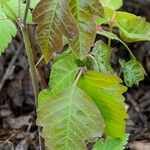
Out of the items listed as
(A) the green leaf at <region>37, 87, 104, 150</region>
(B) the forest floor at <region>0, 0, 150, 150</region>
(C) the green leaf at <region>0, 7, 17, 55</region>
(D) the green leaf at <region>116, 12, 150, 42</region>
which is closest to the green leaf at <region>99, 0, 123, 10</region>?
(D) the green leaf at <region>116, 12, 150, 42</region>

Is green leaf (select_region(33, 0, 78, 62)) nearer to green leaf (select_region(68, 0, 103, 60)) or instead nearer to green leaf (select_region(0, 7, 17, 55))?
green leaf (select_region(68, 0, 103, 60))

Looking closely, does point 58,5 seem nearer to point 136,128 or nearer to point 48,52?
point 48,52

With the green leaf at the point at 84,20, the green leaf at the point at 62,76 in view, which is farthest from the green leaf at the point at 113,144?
the green leaf at the point at 84,20

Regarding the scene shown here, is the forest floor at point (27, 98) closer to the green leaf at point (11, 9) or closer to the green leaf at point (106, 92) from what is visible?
the green leaf at point (11, 9)

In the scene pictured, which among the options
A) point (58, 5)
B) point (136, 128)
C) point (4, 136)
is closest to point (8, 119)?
point (4, 136)

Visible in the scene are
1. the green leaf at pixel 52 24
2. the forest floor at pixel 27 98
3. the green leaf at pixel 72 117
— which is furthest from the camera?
the forest floor at pixel 27 98

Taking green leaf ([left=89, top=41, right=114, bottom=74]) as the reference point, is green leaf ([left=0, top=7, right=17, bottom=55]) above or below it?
above

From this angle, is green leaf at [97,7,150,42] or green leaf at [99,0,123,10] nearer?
green leaf at [97,7,150,42]
